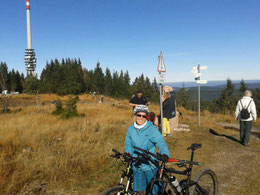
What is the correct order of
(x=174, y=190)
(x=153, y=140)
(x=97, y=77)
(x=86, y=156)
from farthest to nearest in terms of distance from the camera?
(x=97, y=77), (x=86, y=156), (x=153, y=140), (x=174, y=190)

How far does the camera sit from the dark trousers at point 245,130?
668 cm

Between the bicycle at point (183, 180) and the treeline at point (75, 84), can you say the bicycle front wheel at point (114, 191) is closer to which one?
the bicycle at point (183, 180)

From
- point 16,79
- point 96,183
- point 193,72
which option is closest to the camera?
point 96,183

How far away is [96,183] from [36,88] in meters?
14.9

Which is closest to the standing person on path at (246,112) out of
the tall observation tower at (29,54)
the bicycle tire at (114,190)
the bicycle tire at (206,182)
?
the bicycle tire at (206,182)

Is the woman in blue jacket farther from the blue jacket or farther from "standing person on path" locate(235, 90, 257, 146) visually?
"standing person on path" locate(235, 90, 257, 146)

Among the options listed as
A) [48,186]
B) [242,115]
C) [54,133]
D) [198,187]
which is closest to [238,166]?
[242,115]

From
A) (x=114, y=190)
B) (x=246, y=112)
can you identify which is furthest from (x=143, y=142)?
(x=246, y=112)

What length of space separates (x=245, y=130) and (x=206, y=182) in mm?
4930

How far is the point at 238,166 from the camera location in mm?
5105

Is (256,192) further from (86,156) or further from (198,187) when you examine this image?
(86,156)

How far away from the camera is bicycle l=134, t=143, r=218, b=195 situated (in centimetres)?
223

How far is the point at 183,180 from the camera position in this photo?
8.62 ft

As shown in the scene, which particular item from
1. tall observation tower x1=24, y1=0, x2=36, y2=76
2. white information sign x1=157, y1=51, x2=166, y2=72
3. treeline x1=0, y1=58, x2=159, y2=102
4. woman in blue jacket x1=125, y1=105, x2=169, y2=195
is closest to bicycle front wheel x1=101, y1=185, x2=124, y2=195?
woman in blue jacket x1=125, y1=105, x2=169, y2=195
